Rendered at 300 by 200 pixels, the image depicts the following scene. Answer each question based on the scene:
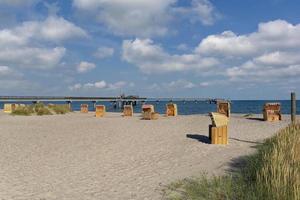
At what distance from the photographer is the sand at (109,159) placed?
7773 millimetres

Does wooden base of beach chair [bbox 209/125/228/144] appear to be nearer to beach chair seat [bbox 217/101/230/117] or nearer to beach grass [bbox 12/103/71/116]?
beach chair seat [bbox 217/101/230/117]

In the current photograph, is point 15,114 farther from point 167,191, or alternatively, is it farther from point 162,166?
point 167,191

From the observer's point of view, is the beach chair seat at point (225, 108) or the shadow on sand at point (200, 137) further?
the beach chair seat at point (225, 108)

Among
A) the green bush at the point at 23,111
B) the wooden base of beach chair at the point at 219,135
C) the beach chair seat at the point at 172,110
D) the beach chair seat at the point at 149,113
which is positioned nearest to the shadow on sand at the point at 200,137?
the wooden base of beach chair at the point at 219,135

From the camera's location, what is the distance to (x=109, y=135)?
53.0ft

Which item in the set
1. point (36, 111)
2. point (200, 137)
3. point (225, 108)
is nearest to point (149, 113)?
point (225, 108)

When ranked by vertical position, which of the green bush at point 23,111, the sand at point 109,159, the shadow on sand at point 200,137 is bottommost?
the sand at point 109,159

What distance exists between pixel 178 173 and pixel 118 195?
2054mm

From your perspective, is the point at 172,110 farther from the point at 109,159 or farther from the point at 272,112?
the point at 109,159

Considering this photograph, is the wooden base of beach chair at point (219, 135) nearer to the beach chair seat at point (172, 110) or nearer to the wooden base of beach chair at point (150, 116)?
→ the wooden base of beach chair at point (150, 116)

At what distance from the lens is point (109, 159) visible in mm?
11062

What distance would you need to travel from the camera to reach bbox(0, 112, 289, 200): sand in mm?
7773

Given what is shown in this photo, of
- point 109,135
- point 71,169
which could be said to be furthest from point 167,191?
point 109,135

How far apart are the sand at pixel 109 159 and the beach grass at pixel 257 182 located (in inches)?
18.7
